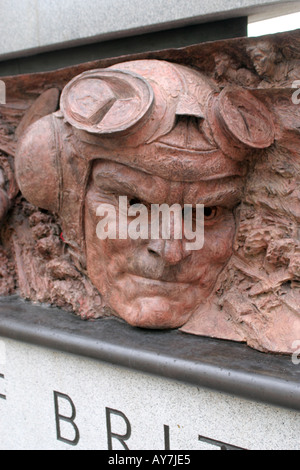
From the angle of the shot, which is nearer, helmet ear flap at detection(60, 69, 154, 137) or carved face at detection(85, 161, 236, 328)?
helmet ear flap at detection(60, 69, 154, 137)

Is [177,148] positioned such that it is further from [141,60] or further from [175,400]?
[175,400]

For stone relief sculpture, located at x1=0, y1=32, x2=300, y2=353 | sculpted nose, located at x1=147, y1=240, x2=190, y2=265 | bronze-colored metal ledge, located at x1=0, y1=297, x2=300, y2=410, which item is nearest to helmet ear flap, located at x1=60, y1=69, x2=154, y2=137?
stone relief sculpture, located at x1=0, y1=32, x2=300, y2=353

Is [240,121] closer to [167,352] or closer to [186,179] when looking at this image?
[186,179]

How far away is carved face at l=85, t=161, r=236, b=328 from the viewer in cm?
186

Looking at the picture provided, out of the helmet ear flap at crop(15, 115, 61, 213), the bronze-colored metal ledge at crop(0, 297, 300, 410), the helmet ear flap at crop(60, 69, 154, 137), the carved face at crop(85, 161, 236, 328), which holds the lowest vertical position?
the bronze-colored metal ledge at crop(0, 297, 300, 410)

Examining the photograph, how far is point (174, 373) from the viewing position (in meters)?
1.78

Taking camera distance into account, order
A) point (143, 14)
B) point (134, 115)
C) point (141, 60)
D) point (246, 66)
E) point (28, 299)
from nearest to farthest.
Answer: point (134, 115), point (246, 66), point (141, 60), point (143, 14), point (28, 299)

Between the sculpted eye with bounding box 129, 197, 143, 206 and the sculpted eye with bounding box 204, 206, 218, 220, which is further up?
the sculpted eye with bounding box 129, 197, 143, 206

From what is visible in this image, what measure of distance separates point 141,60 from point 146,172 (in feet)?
1.65

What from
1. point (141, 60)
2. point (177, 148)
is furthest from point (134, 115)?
point (141, 60)

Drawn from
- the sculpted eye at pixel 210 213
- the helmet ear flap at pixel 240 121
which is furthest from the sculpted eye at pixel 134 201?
the helmet ear flap at pixel 240 121

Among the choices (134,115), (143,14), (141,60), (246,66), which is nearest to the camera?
(134,115)

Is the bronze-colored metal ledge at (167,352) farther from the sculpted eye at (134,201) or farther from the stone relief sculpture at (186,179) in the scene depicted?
the sculpted eye at (134,201)

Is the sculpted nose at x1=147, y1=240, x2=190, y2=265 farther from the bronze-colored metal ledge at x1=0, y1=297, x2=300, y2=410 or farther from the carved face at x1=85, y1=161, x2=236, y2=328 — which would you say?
the bronze-colored metal ledge at x1=0, y1=297, x2=300, y2=410
